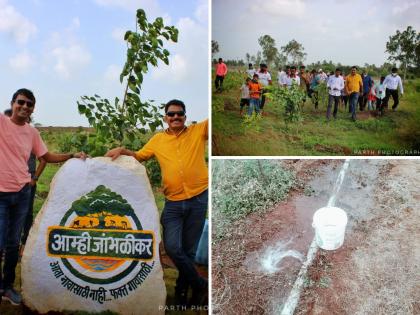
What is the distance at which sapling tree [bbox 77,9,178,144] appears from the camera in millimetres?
3666

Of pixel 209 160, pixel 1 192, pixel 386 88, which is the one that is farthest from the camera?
pixel 386 88

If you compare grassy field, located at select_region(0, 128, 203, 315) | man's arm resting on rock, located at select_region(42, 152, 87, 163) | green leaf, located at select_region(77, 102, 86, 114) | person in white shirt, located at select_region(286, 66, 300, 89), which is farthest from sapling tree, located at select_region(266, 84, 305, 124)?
man's arm resting on rock, located at select_region(42, 152, 87, 163)

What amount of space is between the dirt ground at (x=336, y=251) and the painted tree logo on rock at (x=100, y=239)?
64 centimetres

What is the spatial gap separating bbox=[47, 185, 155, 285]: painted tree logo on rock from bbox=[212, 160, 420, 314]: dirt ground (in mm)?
637

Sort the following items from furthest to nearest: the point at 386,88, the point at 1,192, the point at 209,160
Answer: the point at 386,88 < the point at 209,160 < the point at 1,192

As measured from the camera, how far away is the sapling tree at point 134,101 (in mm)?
3666

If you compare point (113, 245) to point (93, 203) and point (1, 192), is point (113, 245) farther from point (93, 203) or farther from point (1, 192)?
point (1, 192)

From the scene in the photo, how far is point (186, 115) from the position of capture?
368cm

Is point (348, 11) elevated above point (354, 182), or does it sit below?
above

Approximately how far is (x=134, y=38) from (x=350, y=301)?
2.61 meters

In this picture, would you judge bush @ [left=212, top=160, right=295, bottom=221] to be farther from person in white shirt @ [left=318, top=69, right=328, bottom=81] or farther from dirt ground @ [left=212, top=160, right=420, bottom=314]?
person in white shirt @ [left=318, top=69, right=328, bottom=81]

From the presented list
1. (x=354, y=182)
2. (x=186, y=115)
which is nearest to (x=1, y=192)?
(x=186, y=115)

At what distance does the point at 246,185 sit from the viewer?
3.91 m

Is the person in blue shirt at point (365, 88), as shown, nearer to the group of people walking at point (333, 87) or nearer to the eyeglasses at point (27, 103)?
the group of people walking at point (333, 87)
